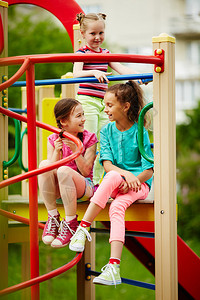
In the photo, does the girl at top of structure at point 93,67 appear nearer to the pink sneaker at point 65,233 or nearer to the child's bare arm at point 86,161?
the child's bare arm at point 86,161

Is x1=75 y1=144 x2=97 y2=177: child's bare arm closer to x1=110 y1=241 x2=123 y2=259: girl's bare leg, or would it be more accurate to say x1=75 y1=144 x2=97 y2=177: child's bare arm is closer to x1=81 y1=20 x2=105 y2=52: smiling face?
x1=110 y1=241 x2=123 y2=259: girl's bare leg

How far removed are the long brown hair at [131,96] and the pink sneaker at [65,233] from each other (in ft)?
2.18

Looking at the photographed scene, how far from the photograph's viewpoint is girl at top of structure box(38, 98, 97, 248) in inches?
107

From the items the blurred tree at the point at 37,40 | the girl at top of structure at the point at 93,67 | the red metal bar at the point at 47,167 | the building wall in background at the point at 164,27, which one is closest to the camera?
the red metal bar at the point at 47,167

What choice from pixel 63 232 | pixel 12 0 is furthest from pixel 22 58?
pixel 12 0

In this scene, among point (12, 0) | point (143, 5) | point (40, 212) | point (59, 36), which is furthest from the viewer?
point (143, 5)

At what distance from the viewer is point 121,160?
288 centimetres

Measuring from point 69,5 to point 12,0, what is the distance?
0.45 m

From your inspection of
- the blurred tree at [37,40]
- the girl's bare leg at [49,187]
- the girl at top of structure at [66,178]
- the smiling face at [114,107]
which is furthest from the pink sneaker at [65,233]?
the blurred tree at [37,40]

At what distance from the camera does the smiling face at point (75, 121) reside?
288cm

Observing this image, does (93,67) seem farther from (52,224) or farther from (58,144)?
(52,224)

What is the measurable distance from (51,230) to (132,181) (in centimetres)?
50

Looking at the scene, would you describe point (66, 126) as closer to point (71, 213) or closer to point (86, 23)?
point (71, 213)

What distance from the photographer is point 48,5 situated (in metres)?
4.09
